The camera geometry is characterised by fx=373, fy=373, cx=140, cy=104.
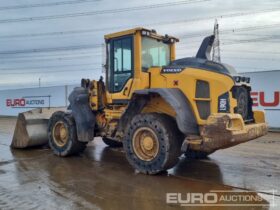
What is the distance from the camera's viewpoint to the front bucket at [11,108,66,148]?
398 inches

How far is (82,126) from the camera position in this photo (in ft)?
28.8

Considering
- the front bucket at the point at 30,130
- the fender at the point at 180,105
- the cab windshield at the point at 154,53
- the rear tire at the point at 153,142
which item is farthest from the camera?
the front bucket at the point at 30,130

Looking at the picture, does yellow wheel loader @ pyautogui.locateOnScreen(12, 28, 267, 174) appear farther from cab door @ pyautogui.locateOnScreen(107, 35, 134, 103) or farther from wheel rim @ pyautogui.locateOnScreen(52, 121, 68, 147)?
wheel rim @ pyautogui.locateOnScreen(52, 121, 68, 147)

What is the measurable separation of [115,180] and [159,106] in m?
1.80

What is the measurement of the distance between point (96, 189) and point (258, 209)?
2.55 m

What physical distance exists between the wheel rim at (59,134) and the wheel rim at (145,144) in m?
2.65

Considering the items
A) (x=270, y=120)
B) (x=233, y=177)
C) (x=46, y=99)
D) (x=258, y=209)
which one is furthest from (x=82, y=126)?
(x=46, y=99)

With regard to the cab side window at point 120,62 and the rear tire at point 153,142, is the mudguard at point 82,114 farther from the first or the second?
the rear tire at point 153,142

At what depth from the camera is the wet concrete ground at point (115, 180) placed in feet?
17.9

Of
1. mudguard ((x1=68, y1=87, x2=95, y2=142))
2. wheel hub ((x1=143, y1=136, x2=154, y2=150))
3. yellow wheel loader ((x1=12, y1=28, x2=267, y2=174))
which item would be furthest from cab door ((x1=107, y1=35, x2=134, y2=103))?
wheel hub ((x1=143, y1=136, x2=154, y2=150))

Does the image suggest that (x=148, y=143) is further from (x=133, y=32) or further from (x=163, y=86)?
(x=133, y=32)

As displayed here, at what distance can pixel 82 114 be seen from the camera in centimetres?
895

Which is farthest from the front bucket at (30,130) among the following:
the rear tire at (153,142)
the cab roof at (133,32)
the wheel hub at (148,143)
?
the wheel hub at (148,143)

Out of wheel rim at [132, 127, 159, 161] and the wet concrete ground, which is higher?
wheel rim at [132, 127, 159, 161]
